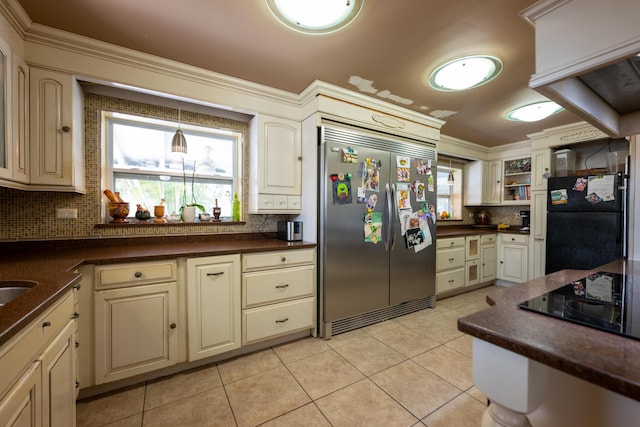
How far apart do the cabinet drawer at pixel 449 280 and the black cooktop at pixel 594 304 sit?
2.37 meters

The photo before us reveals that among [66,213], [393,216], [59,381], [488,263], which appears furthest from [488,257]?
[66,213]

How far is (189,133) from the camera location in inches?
100

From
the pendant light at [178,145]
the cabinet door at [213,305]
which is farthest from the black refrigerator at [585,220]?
the pendant light at [178,145]

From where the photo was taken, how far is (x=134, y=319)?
170cm

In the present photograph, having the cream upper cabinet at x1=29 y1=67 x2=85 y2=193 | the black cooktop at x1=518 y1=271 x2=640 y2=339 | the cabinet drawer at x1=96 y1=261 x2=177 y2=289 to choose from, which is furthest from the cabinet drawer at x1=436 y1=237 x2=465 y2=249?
the cream upper cabinet at x1=29 y1=67 x2=85 y2=193

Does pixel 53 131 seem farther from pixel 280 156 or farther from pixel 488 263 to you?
pixel 488 263

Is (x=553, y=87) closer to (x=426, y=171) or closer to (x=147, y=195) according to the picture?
(x=426, y=171)

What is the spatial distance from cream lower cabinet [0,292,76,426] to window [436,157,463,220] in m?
4.64

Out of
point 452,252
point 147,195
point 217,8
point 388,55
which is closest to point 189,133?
point 147,195

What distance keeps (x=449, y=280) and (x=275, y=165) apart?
2773 millimetres

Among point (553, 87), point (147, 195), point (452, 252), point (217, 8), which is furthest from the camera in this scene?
point (452, 252)

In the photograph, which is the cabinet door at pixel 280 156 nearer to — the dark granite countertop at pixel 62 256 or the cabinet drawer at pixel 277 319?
the dark granite countertop at pixel 62 256

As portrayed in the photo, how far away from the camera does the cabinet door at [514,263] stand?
384 centimetres

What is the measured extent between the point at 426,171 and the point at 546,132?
2119mm
